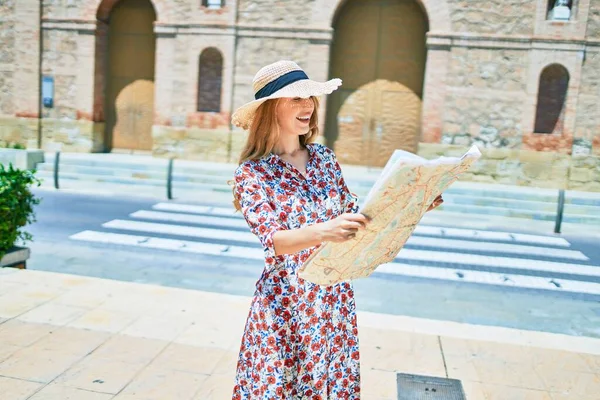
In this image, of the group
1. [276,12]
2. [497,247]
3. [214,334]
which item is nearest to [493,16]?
[276,12]

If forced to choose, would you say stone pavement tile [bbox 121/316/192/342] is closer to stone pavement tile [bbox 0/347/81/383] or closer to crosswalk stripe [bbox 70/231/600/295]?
stone pavement tile [bbox 0/347/81/383]

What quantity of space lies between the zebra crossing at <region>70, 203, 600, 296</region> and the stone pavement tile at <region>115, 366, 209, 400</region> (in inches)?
174

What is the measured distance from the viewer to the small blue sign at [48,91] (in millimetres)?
18516

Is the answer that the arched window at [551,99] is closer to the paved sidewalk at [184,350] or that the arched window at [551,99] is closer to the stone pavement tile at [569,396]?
the paved sidewalk at [184,350]

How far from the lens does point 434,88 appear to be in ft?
52.9

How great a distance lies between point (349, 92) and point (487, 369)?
537 inches

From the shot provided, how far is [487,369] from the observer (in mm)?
4441

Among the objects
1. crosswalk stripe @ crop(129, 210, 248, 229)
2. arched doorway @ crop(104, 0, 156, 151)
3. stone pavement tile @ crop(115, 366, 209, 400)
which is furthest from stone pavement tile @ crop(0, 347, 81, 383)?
arched doorway @ crop(104, 0, 156, 151)

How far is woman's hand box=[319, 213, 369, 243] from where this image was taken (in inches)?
85.7

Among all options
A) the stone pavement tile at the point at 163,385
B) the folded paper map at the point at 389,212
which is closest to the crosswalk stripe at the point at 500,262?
the stone pavement tile at the point at 163,385

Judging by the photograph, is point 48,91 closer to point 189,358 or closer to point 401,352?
point 189,358

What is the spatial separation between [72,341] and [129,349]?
424mm

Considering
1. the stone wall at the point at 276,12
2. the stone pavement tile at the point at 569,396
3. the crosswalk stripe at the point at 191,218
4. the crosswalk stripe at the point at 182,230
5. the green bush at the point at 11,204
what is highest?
the stone wall at the point at 276,12

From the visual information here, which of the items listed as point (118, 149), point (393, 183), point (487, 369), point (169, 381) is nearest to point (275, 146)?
point (393, 183)
